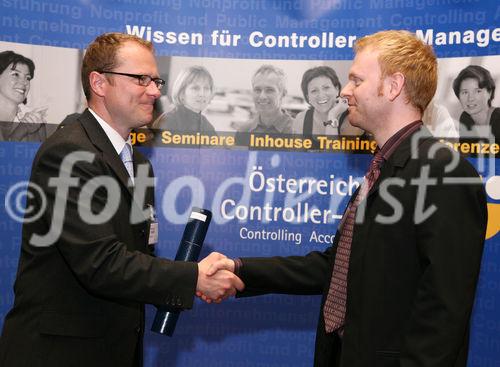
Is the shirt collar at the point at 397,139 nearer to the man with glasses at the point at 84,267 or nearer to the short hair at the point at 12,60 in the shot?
the man with glasses at the point at 84,267

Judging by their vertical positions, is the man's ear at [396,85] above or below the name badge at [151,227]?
above

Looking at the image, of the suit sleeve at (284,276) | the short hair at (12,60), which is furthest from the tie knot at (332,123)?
the short hair at (12,60)

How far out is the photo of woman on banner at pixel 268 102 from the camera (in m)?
3.70

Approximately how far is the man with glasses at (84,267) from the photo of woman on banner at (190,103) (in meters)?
1.41

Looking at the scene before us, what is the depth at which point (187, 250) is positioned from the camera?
2.50 metres

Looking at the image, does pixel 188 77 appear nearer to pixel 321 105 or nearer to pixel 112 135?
pixel 321 105

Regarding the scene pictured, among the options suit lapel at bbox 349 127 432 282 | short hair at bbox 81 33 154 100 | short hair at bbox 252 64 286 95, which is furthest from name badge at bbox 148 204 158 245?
short hair at bbox 252 64 286 95

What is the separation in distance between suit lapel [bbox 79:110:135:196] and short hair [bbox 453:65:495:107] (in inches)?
84.5

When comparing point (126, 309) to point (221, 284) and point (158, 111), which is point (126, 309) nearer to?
point (221, 284)

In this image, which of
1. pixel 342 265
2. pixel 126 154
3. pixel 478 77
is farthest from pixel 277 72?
pixel 342 265

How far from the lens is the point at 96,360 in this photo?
6.97ft

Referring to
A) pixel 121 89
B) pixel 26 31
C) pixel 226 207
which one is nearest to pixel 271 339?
pixel 226 207

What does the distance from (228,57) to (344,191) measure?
3.76 feet

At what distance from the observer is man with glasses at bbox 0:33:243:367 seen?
6.86ft
